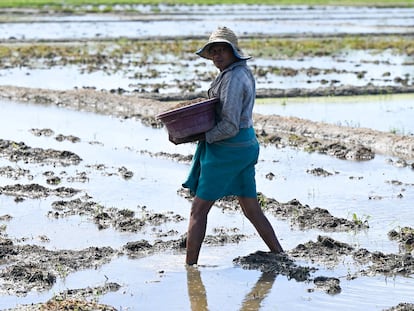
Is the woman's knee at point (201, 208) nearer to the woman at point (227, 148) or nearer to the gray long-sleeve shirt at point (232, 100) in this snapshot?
the woman at point (227, 148)

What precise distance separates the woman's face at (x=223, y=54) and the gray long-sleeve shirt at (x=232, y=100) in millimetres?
32

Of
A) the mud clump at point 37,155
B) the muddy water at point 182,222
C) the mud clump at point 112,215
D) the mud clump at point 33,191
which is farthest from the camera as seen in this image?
the mud clump at point 37,155

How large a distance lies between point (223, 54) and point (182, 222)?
1848 mm

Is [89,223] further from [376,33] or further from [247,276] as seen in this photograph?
[376,33]

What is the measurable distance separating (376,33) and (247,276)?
2378 centimetres

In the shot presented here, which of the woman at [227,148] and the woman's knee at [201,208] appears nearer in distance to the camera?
the woman at [227,148]

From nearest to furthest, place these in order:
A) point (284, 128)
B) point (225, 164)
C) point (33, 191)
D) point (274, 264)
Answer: point (225, 164) < point (274, 264) < point (33, 191) < point (284, 128)

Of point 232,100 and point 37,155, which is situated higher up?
point 37,155

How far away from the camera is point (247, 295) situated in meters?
5.78

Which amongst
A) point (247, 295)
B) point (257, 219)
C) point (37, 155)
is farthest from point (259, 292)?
point (37, 155)

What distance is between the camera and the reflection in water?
560cm

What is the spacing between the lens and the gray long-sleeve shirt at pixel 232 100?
5.93 metres

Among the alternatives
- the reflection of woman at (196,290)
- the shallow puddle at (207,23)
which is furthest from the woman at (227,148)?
the shallow puddle at (207,23)

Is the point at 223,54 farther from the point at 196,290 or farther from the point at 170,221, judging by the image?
the point at 170,221
